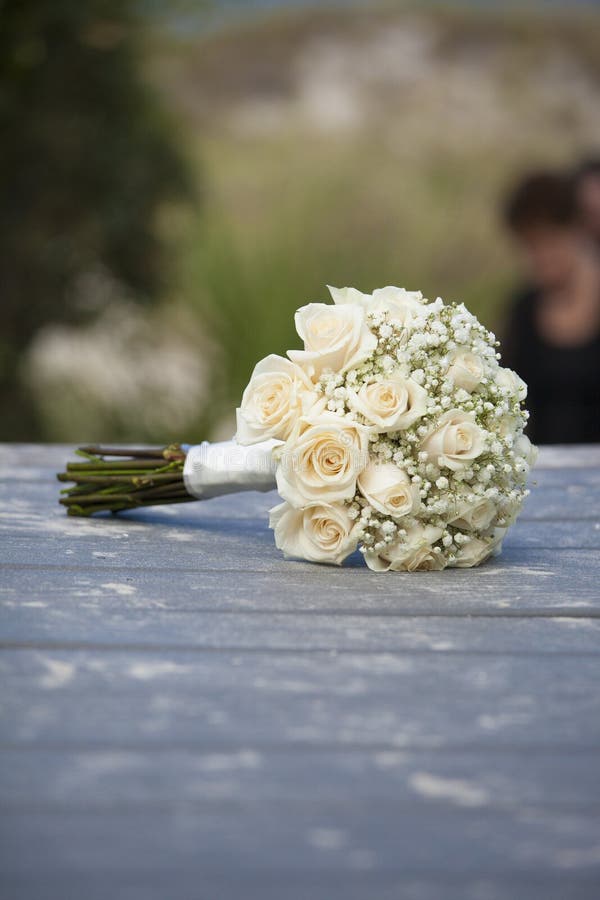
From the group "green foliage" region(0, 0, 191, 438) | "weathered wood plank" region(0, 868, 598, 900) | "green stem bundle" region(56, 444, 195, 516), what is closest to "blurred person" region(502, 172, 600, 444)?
"green foliage" region(0, 0, 191, 438)

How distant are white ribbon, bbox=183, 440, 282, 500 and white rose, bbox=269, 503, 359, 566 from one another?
15 cm

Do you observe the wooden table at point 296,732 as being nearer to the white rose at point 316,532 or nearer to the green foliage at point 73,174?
the white rose at point 316,532

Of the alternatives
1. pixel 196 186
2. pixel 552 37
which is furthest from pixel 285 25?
pixel 196 186

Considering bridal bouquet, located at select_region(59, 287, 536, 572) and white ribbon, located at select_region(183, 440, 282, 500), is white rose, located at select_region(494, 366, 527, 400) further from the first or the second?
white ribbon, located at select_region(183, 440, 282, 500)

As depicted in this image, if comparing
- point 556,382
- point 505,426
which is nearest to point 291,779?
point 505,426

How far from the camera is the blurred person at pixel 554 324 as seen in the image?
14.5 feet

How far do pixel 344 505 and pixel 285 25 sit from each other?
899 cm

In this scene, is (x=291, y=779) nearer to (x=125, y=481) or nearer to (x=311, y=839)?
(x=311, y=839)

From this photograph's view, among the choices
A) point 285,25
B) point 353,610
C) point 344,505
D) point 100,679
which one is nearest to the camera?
point 100,679

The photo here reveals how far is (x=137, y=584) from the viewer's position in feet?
3.98

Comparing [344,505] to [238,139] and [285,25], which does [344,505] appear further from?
[285,25]

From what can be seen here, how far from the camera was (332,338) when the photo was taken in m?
1.32

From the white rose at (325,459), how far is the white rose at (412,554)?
0.10 metres

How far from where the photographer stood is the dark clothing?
4418 mm
